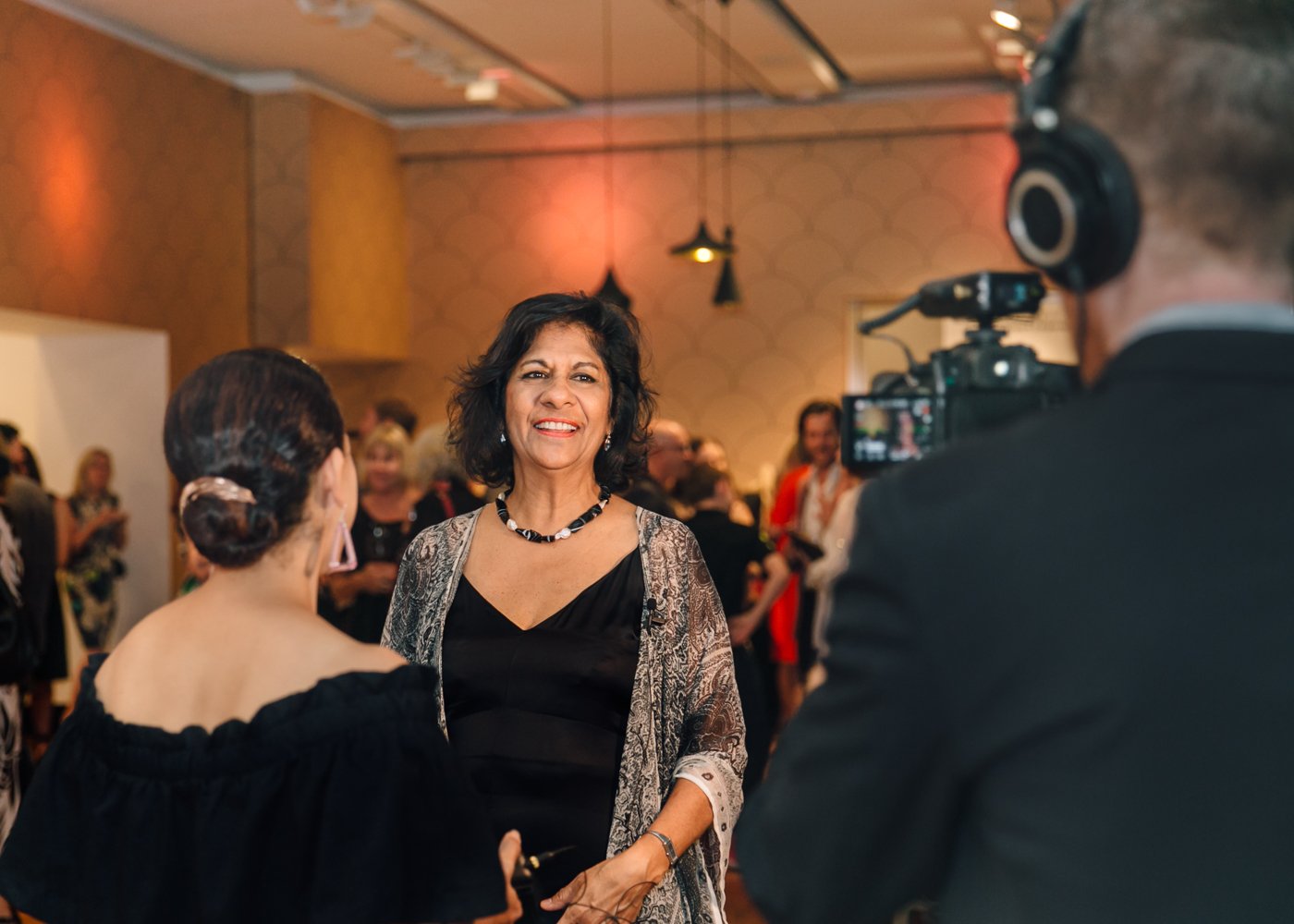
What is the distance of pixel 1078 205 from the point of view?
2.82 feet

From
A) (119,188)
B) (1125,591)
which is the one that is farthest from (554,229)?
(1125,591)

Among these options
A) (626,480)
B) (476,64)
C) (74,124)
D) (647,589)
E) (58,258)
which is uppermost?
(476,64)

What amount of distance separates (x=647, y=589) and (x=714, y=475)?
359 cm

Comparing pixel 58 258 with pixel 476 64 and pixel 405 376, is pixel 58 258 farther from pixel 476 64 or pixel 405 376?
pixel 405 376

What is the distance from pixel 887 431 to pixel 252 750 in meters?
0.66

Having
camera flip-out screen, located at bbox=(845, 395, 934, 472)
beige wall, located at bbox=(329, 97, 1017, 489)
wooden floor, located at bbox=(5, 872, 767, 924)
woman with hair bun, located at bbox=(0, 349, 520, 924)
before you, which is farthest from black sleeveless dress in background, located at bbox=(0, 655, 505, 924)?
beige wall, located at bbox=(329, 97, 1017, 489)

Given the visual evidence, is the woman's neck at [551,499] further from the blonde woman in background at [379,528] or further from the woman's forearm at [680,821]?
the blonde woman in background at [379,528]

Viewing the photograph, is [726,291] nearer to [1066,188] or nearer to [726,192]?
[726,192]

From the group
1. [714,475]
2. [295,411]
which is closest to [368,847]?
[295,411]

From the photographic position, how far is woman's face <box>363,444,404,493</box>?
4.48 meters

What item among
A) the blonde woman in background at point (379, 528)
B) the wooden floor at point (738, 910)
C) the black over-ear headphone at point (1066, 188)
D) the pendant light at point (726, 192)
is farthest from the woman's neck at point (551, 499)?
the pendant light at point (726, 192)

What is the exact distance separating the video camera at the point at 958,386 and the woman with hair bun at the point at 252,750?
49 centimetres

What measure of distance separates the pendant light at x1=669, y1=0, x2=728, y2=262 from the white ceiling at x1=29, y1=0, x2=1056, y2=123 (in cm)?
4

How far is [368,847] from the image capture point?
1246mm
